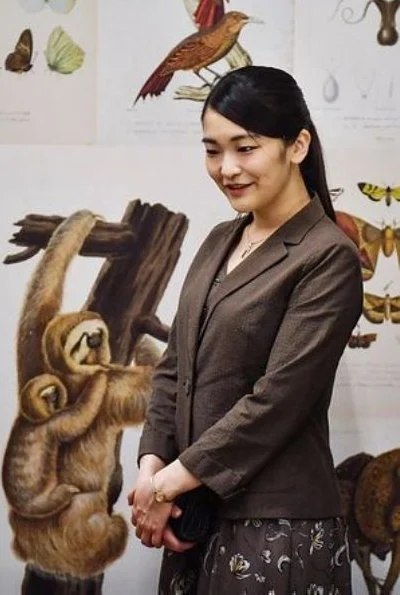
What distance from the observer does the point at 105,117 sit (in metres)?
1.57

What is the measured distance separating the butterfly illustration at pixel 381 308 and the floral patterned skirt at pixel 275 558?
1.70 ft

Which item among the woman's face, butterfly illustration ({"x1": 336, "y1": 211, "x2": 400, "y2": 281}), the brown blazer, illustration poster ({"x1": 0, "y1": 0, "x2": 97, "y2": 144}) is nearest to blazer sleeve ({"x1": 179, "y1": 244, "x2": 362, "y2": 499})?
the brown blazer

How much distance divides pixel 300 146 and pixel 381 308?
54 centimetres

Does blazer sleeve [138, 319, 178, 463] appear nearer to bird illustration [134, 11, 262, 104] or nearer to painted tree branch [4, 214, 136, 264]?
painted tree branch [4, 214, 136, 264]

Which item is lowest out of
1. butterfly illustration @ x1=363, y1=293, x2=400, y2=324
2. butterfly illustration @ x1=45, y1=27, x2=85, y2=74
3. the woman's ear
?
butterfly illustration @ x1=363, y1=293, x2=400, y2=324

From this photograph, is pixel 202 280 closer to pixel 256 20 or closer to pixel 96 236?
pixel 96 236

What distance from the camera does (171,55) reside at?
5.09 feet

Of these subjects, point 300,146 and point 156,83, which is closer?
point 300,146

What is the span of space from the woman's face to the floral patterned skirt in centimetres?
45

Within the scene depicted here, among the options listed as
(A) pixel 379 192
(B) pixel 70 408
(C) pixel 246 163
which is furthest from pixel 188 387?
(A) pixel 379 192

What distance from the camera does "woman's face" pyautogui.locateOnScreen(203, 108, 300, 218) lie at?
43.4 inches

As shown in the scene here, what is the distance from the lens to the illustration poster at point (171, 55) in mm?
1542

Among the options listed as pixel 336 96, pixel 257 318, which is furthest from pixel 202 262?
pixel 336 96

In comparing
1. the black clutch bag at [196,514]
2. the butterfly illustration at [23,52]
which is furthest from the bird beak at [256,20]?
the black clutch bag at [196,514]
